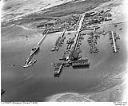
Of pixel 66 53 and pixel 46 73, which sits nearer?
pixel 46 73

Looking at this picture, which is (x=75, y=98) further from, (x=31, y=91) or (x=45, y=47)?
(x=45, y=47)

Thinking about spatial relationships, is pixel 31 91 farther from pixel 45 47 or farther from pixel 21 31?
pixel 21 31

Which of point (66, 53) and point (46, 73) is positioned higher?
point (66, 53)

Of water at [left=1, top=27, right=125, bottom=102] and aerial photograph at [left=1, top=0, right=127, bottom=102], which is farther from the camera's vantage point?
water at [left=1, top=27, right=125, bottom=102]

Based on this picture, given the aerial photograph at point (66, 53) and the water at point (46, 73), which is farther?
the water at point (46, 73)

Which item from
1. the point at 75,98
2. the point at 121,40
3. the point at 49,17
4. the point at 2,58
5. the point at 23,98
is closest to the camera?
the point at 75,98

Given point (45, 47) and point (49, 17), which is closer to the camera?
point (45, 47)

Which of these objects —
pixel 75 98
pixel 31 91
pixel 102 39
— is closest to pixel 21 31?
pixel 102 39

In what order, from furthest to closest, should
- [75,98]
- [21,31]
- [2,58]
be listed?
[21,31]
[2,58]
[75,98]
